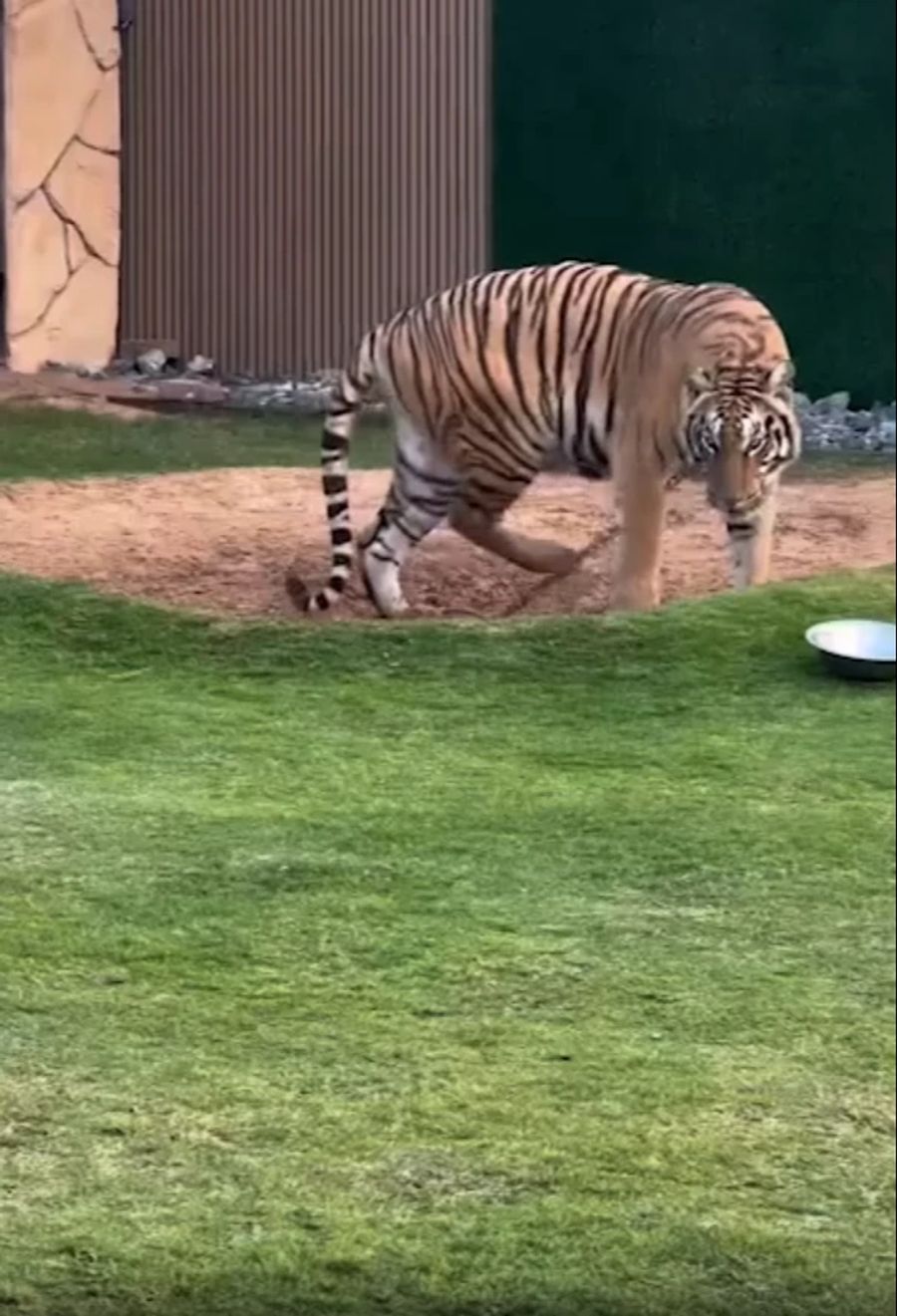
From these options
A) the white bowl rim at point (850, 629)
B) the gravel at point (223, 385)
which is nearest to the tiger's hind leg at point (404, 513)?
the gravel at point (223, 385)

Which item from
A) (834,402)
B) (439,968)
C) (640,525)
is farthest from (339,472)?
(834,402)

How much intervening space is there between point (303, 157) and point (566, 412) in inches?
16.8

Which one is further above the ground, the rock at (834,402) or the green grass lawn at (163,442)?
the rock at (834,402)

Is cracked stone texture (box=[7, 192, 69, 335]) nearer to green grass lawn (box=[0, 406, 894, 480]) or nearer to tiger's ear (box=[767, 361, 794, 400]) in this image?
green grass lawn (box=[0, 406, 894, 480])

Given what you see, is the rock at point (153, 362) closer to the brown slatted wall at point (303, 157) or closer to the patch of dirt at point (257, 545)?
the brown slatted wall at point (303, 157)

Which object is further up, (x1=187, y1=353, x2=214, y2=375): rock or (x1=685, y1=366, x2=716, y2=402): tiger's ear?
(x1=685, y1=366, x2=716, y2=402): tiger's ear

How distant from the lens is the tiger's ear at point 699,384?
121cm

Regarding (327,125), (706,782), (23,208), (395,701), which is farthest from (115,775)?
(327,125)

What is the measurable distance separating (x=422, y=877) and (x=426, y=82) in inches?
47.8

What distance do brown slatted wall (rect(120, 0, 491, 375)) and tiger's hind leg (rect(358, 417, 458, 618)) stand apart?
16 centimetres

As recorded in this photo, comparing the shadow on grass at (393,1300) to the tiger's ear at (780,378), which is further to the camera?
the shadow on grass at (393,1300)

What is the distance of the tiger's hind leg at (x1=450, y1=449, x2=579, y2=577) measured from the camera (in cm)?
173

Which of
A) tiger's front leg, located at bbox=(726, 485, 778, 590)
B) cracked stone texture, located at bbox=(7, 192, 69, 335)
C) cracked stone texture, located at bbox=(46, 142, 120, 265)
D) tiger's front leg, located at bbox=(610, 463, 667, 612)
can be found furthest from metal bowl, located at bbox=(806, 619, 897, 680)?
cracked stone texture, located at bbox=(7, 192, 69, 335)

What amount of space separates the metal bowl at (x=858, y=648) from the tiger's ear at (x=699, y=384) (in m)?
0.40
